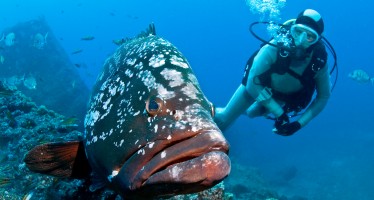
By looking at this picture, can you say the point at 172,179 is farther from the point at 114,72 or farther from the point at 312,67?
the point at 312,67

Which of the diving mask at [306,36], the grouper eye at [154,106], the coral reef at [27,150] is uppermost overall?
the diving mask at [306,36]

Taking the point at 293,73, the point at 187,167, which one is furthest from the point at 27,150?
the point at 293,73

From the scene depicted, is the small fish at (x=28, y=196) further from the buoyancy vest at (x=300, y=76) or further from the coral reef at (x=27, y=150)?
the buoyancy vest at (x=300, y=76)

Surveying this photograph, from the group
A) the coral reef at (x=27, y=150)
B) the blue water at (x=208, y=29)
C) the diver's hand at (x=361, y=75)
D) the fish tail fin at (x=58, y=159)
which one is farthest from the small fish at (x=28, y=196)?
the blue water at (x=208, y=29)

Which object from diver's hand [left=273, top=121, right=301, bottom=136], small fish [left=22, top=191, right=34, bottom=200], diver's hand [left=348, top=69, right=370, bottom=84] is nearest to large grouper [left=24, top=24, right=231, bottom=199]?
small fish [left=22, top=191, right=34, bottom=200]

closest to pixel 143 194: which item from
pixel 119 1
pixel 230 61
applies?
pixel 230 61

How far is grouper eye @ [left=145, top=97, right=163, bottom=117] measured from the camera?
81.8 inches

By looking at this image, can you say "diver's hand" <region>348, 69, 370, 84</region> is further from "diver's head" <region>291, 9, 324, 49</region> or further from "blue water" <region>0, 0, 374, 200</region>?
"blue water" <region>0, 0, 374, 200</region>

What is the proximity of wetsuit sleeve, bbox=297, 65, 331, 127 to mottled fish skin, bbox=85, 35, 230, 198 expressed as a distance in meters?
5.05

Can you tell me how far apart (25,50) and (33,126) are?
1831 centimetres

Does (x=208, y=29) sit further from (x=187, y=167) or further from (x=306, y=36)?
(x=187, y=167)

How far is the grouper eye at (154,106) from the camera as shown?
208 centimetres

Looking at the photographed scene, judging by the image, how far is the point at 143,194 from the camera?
194cm

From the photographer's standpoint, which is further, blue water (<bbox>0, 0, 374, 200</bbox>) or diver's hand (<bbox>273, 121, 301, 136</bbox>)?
blue water (<bbox>0, 0, 374, 200</bbox>)
